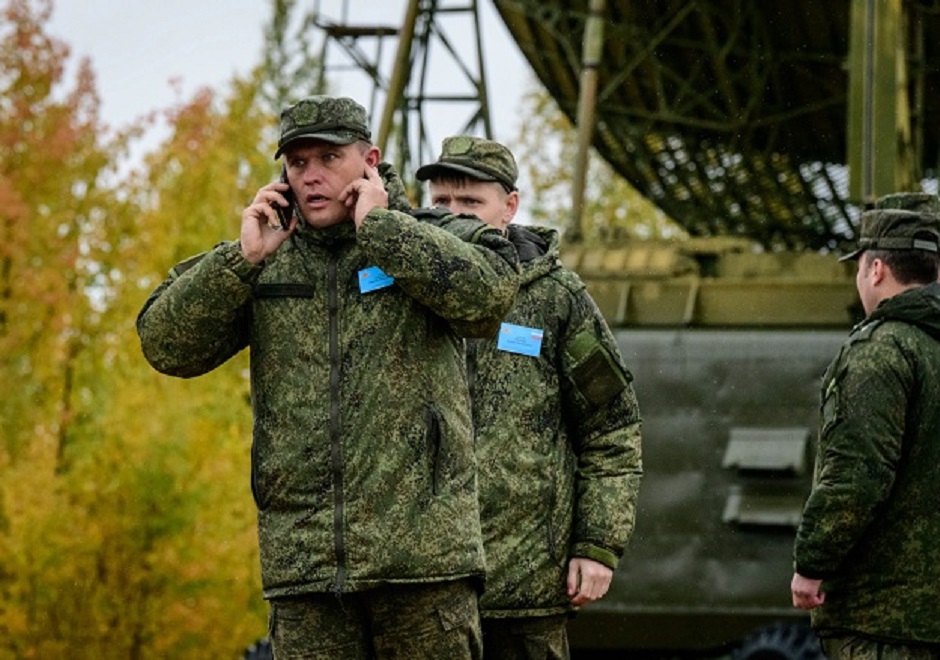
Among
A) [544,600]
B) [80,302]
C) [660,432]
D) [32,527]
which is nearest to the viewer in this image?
[544,600]

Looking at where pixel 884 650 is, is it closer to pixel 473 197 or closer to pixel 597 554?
pixel 597 554

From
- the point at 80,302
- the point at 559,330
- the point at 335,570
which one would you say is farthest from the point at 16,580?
the point at 335,570

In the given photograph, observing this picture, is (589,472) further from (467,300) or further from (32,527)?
(32,527)

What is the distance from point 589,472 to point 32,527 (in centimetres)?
1191

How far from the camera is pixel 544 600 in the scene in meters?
6.16

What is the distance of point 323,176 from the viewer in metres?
4.97

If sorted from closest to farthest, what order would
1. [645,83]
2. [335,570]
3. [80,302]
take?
[335,570], [80,302], [645,83]

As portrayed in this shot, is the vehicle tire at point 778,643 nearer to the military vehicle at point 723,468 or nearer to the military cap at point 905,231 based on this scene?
the military vehicle at point 723,468

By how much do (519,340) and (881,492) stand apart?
1.28 metres

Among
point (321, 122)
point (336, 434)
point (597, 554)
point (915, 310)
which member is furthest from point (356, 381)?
point (915, 310)

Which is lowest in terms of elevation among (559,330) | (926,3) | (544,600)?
(544,600)

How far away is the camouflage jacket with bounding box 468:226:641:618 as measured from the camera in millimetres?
6145

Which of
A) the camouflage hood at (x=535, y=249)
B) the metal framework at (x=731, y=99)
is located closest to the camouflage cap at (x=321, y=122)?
the camouflage hood at (x=535, y=249)

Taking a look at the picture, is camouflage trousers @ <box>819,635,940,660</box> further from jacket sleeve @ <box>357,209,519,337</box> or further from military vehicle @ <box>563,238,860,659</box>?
military vehicle @ <box>563,238,860,659</box>
